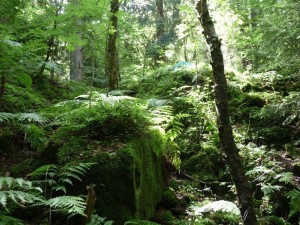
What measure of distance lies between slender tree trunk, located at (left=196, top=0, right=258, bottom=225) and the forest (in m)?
0.01

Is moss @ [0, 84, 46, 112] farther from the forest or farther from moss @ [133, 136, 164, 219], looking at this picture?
moss @ [133, 136, 164, 219]

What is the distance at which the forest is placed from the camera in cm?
314

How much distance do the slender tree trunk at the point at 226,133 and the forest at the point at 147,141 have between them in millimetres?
11

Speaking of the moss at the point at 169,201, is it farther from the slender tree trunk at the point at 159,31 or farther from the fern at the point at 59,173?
the slender tree trunk at the point at 159,31

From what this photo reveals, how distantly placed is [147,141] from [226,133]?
1.51 metres

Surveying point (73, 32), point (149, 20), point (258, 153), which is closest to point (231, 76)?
point (258, 153)

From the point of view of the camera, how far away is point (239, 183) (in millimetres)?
3121

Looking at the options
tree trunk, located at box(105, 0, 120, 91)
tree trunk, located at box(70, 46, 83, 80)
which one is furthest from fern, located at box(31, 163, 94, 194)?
tree trunk, located at box(70, 46, 83, 80)

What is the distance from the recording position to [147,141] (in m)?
4.38

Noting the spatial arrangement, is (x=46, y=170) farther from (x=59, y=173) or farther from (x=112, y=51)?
(x=112, y=51)

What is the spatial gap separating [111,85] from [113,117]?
4146 millimetres

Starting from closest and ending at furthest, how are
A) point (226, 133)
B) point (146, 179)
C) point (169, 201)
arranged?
point (226, 133) → point (146, 179) → point (169, 201)

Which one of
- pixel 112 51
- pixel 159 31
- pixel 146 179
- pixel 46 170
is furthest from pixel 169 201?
pixel 159 31

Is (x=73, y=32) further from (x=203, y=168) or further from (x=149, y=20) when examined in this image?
(x=149, y=20)
